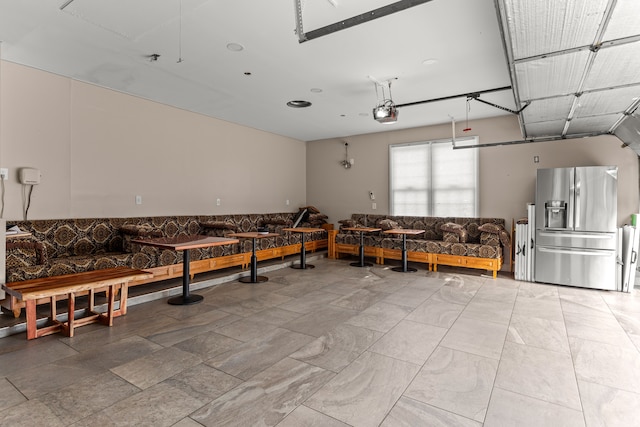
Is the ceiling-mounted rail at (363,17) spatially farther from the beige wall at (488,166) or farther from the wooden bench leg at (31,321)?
the beige wall at (488,166)

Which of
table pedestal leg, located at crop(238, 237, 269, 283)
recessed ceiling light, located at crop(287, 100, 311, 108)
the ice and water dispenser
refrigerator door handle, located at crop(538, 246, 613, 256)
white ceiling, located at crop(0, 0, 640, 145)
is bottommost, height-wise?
table pedestal leg, located at crop(238, 237, 269, 283)

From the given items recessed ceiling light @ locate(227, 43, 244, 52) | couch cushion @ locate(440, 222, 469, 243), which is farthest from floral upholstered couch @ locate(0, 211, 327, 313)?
couch cushion @ locate(440, 222, 469, 243)

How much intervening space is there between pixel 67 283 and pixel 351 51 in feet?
12.1

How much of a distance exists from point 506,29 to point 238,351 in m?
3.15

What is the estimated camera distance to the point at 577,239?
4.81m

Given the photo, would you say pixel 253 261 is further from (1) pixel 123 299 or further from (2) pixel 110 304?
(2) pixel 110 304

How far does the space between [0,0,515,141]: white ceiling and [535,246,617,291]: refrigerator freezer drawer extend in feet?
8.21

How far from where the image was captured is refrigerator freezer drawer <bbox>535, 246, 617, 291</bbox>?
4617 mm

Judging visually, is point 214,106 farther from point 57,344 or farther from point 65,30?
point 57,344

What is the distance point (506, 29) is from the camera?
7.35 feet

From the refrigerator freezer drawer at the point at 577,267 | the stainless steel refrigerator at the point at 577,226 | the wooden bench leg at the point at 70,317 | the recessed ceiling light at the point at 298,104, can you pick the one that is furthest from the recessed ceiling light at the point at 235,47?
the refrigerator freezer drawer at the point at 577,267

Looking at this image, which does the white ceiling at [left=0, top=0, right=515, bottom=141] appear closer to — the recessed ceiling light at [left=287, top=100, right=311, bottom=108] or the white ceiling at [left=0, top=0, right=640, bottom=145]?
the white ceiling at [left=0, top=0, right=640, bottom=145]

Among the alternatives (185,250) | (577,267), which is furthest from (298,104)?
(577,267)

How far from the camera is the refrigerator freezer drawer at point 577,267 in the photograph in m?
4.62
